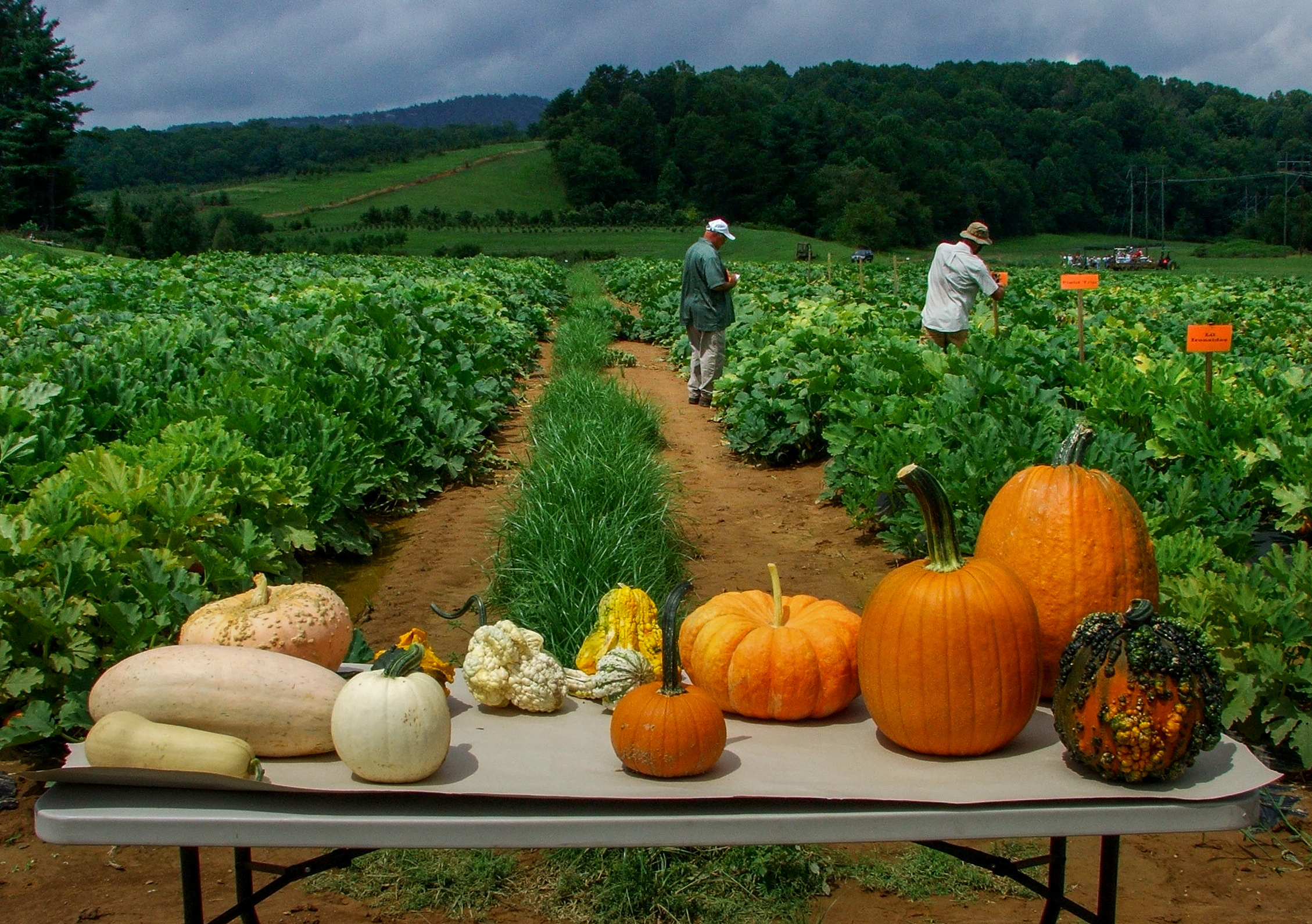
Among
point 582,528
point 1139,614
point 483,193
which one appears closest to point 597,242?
point 483,193

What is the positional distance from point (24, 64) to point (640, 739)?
267 feet

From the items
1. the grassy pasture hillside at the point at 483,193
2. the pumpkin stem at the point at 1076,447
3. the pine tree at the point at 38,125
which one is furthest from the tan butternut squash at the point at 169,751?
the grassy pasture hillside at the point at 483,193

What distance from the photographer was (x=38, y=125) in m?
67.8

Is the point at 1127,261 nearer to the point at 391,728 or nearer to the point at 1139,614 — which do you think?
the point at 1139,614

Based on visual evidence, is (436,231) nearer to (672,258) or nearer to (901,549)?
(672,258)

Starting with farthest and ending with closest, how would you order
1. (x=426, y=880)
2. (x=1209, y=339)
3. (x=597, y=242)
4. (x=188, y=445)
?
(x=597, y=242)
(x=1209, y=339)
(x=188, y=445)
(x=426, y=880)

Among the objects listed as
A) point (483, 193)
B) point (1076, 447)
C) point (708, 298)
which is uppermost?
point (483, 193)

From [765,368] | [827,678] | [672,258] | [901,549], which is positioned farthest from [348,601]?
[672,258]

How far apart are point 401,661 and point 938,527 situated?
1096 millimetres

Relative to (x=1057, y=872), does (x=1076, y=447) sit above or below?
above

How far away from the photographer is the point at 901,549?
6680mm

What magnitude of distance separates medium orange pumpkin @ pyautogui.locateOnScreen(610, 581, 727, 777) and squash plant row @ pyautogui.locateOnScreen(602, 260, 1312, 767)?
282 centimetres

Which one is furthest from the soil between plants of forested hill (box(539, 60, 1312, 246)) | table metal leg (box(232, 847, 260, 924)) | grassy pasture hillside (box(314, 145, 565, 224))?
grassy pasture hillside (box(314, 145, 565, 224))

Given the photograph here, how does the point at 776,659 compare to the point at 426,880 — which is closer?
the point at 776,659
